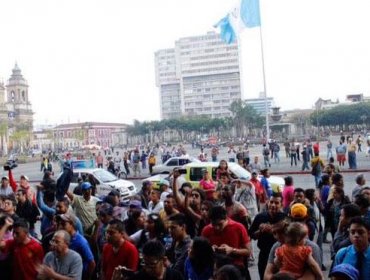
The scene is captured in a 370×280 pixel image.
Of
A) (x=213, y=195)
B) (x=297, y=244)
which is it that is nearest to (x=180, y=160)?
(x=213, y=195)

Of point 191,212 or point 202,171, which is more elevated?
point 191,212

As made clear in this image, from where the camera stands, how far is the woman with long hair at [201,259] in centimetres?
485

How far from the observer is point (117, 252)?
531 centimetres

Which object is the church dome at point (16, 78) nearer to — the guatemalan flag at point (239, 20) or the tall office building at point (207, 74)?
the tall office building at point (207, 74)

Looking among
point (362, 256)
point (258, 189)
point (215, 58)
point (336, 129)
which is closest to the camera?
point (362, 256)

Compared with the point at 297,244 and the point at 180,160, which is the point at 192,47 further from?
the point at 297,244

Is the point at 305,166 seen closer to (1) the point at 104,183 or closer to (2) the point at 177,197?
(1) the point at 104,183

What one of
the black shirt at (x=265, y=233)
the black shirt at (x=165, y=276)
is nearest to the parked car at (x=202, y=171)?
the black shirt at (x=265, y=233)

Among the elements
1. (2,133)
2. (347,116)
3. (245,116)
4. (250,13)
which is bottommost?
(347,116)

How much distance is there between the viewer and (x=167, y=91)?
179375 millimetres

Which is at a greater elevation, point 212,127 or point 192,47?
point 192,47

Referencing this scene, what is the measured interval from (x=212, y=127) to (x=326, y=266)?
115841mm

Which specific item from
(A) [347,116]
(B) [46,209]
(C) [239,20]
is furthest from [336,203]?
(A) [347,116]

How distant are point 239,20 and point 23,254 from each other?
25026 millimetres
